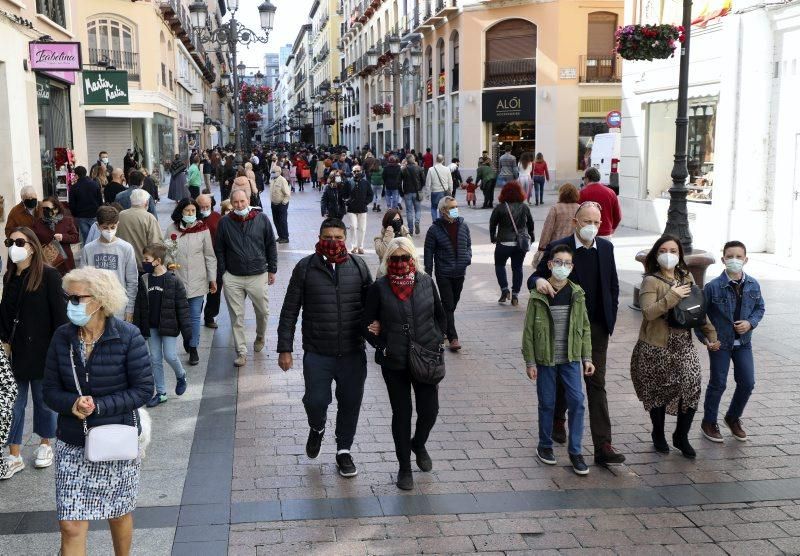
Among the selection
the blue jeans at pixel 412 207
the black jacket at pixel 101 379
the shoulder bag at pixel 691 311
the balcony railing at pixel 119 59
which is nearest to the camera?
the black jacket at pixel 101 379

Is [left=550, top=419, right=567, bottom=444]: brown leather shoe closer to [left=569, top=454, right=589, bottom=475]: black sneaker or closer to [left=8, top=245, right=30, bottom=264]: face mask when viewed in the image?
[left=569, top=454, right=589, bottom=475]: black sneaker

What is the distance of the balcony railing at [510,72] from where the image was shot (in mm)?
34594

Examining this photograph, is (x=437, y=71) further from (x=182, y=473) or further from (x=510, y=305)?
(x=182, y=473)

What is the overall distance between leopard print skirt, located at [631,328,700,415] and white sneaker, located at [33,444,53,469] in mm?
4202

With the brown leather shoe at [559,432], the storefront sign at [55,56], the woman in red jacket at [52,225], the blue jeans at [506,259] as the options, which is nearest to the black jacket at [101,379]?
the brown leather shoe at [559,432]

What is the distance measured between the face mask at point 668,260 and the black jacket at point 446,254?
3.34m

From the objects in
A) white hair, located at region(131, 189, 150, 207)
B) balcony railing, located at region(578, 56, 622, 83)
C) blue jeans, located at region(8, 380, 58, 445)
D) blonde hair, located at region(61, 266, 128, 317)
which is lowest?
blue jeans, located at region(8, 380, 58, 445)

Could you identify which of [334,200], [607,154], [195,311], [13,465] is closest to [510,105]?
[607,154]

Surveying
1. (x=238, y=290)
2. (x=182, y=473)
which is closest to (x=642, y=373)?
(x=182, y=473)

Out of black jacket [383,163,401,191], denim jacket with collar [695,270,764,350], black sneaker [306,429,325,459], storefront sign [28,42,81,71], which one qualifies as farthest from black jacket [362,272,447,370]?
black jacket [383,163,401,191]

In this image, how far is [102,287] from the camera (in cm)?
410

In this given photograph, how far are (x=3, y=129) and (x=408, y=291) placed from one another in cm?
1054

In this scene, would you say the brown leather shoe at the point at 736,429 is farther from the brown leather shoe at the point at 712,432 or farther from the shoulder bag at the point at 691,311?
the shoulder bag at the point at 691,311

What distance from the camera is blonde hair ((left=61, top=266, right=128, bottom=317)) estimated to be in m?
4.08
